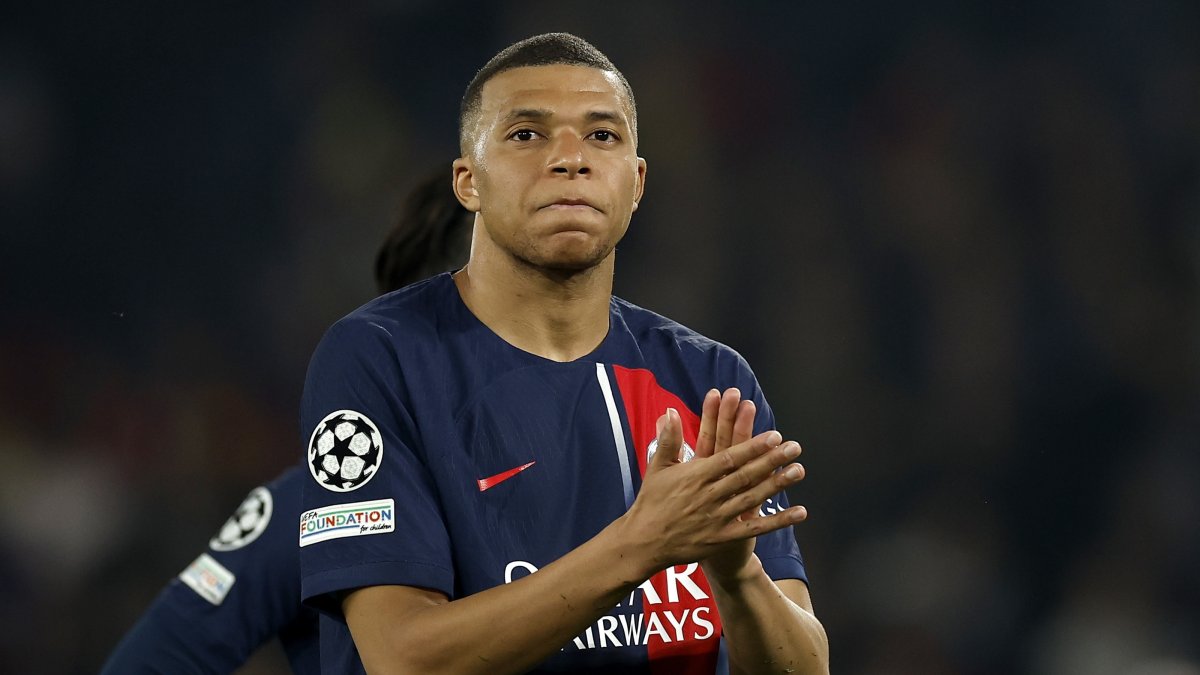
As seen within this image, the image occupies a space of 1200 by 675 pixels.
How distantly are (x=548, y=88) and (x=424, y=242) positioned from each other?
60.1 inches

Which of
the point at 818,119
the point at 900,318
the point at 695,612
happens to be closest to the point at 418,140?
the point at 818,119

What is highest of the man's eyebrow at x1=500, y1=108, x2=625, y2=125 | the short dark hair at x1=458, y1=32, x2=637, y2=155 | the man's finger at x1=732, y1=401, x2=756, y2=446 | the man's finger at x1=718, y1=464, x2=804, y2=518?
the short dark hair at x1=458, y1=32, x2=637, y2=155

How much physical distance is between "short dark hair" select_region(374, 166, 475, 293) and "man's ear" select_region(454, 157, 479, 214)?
4.21 ft

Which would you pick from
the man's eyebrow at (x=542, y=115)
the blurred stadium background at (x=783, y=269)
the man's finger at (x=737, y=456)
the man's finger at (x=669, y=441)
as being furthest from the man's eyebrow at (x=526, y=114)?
the blurred stadium background at (x=783, y=269)

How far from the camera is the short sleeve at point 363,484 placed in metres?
2.25

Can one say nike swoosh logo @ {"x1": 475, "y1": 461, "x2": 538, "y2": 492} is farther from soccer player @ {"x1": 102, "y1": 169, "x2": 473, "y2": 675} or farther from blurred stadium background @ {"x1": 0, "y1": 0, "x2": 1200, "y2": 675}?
blurred stadium background @ {"x1": 0, "y1": 0, "x2": 1200, "y2": 675}

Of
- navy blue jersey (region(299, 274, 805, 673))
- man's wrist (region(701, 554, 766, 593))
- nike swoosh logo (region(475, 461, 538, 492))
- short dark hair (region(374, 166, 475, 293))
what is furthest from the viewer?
short dark hair (region(374, 166, 475, 293))

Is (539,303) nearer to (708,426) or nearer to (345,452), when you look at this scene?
(345,452)

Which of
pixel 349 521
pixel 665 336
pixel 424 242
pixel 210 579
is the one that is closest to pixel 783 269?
pixel 424 242

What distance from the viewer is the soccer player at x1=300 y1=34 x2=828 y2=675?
2053 mm

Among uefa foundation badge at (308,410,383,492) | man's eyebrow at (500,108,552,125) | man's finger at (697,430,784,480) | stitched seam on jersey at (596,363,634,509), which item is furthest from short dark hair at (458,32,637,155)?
man's finger at (697,430,784,480)

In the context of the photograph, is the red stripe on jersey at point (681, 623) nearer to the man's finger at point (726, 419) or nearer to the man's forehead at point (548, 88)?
the man's finger at point (726, 419)

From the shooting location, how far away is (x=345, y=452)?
2336 mm

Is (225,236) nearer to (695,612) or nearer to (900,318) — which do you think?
(900,318)
